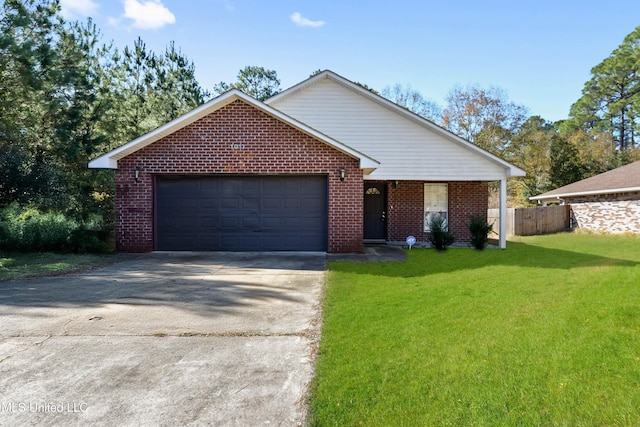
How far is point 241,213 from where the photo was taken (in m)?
10.4

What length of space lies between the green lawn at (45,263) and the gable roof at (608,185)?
20.2 m

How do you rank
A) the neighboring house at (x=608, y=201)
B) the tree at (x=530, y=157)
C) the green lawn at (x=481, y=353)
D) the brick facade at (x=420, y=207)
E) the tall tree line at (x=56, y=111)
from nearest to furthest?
1. the green lawn at (x=481, y=353)
2. the tall tree line at (x=56, y=111)
3. the brick facade at (x=420, y=207)
4. the neighboring house at (x=608, y=201)
5. the tree at (x=530, y=157)

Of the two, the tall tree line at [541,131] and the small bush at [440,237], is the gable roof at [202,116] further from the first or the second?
the tall tree line at [541,131]

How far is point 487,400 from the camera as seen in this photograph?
2689 millimetres

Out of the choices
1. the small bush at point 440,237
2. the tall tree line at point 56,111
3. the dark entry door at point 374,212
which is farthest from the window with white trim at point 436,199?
the tall tree line at point 56,111

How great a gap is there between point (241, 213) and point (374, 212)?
531 centimetres

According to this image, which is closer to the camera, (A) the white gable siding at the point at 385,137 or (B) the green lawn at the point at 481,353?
(B) the green lawn at the point at 481,353

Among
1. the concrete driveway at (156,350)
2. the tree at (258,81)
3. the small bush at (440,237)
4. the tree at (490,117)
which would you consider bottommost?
the concrete driveway at (156,350)

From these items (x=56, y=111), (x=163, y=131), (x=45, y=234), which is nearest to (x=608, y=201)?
(x=163, y=131)

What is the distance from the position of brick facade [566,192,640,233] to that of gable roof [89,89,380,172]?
48.7ft

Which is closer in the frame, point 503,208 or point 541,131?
point 503,208

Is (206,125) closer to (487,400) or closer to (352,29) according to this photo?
(352,29)

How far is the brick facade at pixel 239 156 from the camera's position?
10.1 meters

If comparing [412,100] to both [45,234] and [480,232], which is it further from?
[45,234]
